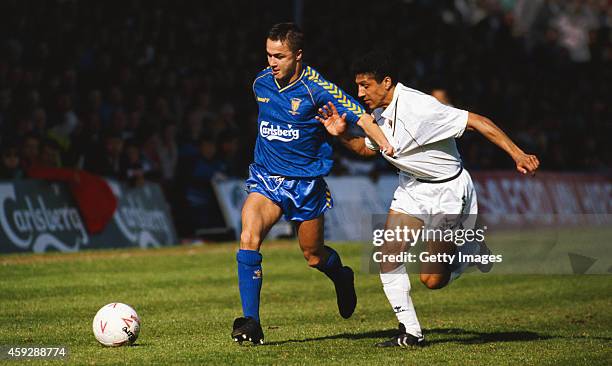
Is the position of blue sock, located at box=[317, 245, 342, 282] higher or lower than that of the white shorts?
lower

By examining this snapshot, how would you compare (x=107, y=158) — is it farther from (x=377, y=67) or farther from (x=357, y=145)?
(x=377, y=67)

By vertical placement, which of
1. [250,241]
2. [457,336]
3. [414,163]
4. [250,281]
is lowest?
[457,336]

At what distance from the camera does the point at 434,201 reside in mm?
9508

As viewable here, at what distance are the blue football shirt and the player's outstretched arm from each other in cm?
103

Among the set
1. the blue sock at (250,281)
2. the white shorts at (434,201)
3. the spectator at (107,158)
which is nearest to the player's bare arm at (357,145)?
the white shorts at (434,201)

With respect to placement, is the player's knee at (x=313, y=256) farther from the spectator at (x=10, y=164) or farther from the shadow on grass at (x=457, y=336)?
the spectator at (x=10, y=164)

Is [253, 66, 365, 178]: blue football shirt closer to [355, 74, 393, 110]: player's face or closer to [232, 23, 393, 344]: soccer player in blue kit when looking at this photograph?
[232, 23, 393, 344]: soccer player in blue kit

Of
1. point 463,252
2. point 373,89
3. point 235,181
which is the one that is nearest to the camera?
point 373,89

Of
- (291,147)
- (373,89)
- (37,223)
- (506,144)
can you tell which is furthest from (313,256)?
(37,223)

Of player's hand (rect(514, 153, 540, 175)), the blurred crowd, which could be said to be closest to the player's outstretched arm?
player's hand (rect(514, 153, 540, 175))

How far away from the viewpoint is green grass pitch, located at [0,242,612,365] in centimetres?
871

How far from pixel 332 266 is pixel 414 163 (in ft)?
4.34

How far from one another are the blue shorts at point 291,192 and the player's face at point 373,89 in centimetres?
89

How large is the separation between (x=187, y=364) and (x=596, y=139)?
932 inches
